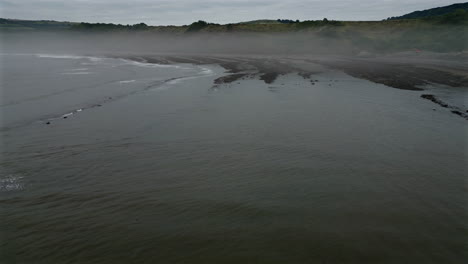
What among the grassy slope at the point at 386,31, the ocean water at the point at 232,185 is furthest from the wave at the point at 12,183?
the grassy slope at the point at 386,31

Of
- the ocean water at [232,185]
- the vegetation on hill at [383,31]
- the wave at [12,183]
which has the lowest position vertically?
the wave at [12,183]

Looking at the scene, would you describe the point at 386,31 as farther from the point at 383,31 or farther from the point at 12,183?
the point at 12,183

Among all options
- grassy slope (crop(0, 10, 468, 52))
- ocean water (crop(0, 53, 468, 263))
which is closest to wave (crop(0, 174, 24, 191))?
ocean water (crop(0, 53, 468, 263))

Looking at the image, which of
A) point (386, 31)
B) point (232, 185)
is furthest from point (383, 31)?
point (232, 185)

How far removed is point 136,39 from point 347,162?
394ft

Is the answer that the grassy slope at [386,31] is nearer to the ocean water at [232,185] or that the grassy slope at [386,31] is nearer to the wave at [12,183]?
the ocean water at [232,185]

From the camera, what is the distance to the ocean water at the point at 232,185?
4617mm

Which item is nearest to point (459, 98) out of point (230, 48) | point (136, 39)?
point (230, 48)

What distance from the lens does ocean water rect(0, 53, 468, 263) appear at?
4617 mm

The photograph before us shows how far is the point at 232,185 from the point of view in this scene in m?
6.80

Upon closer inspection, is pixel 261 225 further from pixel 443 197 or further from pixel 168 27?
pixel 168 27

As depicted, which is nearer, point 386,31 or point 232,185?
point 232,185

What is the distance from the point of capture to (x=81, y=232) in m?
4.96

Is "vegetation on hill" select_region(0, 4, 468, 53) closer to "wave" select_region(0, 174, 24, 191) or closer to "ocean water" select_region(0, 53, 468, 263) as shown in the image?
"ocean water" select_region(0, 53, 468, 263)
